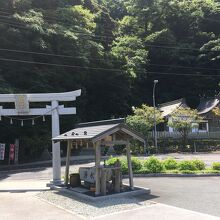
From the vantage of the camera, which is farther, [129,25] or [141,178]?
[129,25]

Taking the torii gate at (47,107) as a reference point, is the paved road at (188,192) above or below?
below

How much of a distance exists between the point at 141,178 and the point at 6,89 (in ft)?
51.5

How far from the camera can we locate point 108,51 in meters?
45.4

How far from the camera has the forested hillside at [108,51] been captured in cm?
3241

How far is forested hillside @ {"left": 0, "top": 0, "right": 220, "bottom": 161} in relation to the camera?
3241 centimetres

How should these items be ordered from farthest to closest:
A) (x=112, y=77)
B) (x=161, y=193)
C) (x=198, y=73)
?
1. (x=198, y=73)
2. (x=112, y=77)
3. (x=161, y=193)

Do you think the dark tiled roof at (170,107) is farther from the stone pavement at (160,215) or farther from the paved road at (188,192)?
the stone pavement at (160,215)

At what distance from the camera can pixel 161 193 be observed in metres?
12.6

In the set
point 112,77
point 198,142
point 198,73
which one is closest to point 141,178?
point 198,142

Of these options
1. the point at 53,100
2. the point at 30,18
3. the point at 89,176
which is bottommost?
the point at 89,176

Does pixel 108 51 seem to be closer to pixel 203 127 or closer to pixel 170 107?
pixel 170 107

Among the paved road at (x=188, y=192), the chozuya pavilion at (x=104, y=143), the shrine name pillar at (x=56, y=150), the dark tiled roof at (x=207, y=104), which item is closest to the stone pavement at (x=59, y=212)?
the paved road at (x=188, y=192)

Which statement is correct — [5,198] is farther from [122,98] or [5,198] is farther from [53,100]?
[122,98]

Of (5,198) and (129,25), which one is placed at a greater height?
(129,25)
